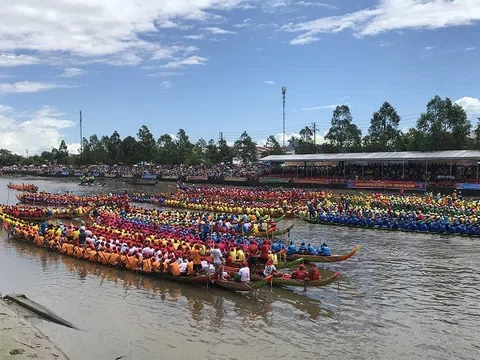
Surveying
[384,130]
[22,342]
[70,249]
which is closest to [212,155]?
[384,130]

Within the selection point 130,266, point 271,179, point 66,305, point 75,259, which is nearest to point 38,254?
point 75,259

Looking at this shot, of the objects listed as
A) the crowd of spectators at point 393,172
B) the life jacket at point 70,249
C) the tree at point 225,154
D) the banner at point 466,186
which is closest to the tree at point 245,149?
the tree at point 225,154

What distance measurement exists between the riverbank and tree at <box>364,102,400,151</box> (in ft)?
181

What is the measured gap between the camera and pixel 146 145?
101125 millimetres

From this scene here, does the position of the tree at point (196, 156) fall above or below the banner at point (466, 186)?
above

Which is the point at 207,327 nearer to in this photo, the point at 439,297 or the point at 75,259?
the point at 439,297

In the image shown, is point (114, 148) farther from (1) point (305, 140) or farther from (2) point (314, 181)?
(2) point (314, 181)

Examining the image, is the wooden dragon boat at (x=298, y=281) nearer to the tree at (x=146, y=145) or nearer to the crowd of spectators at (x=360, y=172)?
the crowd of spectators at (x=360, y=172)

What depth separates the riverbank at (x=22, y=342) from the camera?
921cm

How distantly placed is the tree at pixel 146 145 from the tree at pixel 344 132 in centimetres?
4629

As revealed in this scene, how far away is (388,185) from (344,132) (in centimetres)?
2095

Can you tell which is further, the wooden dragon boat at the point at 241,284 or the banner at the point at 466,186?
the banner at the point at 466,186

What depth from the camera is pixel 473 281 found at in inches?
639

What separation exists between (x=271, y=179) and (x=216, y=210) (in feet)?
76.3
